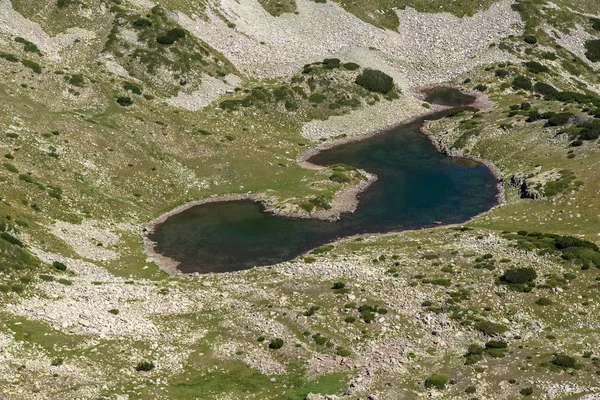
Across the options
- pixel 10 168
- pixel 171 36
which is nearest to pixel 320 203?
pixel 10 168

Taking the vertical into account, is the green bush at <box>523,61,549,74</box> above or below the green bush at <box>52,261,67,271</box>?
above

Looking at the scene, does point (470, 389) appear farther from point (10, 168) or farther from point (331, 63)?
point (331, 63)

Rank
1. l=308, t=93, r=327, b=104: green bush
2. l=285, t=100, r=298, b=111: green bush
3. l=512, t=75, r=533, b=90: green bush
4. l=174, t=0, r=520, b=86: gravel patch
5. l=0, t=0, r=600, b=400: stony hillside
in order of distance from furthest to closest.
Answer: l=512, t=75, r=533, b=90: green bush
l=174, t=0, r=520, b=86: gravel patch
l=308, t=93, r=327, b=104: green bush
l=285, t=100, r=298, b=111: green bush
l=0, t=0, r=600, b=400: stony hillside

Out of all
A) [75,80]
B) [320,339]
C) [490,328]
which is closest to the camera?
[320,339]

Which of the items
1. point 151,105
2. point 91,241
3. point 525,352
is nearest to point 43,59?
point 151,105

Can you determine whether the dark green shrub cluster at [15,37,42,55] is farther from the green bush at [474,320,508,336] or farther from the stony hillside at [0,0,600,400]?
the green bush at [474,320,508,336]

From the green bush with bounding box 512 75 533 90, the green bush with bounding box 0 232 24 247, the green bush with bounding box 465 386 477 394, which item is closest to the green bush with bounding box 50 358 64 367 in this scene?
the green bush with bounding box 0 232 24 247

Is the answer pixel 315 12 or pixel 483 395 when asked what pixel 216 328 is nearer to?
pixel 483 395
